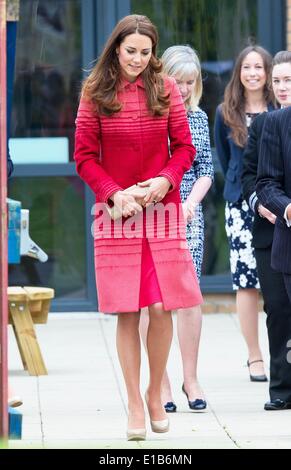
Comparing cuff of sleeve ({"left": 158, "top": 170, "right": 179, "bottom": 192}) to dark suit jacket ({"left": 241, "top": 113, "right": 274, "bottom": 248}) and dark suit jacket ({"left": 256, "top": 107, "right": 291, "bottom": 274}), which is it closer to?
dark suit jacket ({"left": 256, "top": 107, "right": 291, "bottom": 274})

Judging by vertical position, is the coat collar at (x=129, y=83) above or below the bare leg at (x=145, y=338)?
above

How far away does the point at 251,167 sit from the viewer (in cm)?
728

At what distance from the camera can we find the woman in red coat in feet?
19.7

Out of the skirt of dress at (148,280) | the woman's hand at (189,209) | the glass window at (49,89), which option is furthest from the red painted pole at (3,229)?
the glass window at (49,89)

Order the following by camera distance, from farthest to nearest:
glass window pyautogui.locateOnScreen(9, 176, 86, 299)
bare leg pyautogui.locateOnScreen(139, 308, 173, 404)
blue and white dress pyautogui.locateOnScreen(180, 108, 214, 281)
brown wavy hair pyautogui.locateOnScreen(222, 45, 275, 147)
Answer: glass window pyautogui.locateOnScreen(9, 176, 86, 299) → brown wavy hair pyautogui.locateOnScreen(222, 45, 275, 147) → blue and white dress pyautogui.locateOnScreen(180, 108, 214, 281) → bare leg pyautogui.locateOnScreen(139, 308, 173, 404)

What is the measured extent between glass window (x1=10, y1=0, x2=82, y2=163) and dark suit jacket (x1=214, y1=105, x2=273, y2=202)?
300 centimetres

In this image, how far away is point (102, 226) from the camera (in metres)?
6.07

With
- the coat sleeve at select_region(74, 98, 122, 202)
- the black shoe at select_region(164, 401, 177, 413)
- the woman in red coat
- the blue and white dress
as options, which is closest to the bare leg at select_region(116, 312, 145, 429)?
the woman in red coat

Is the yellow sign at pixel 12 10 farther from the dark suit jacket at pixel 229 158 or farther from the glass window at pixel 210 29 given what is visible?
the glass window at pixel 210 29

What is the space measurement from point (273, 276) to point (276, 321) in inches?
9.5

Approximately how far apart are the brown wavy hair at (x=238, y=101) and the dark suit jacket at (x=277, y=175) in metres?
1.79

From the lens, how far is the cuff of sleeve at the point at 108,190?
5.97m
